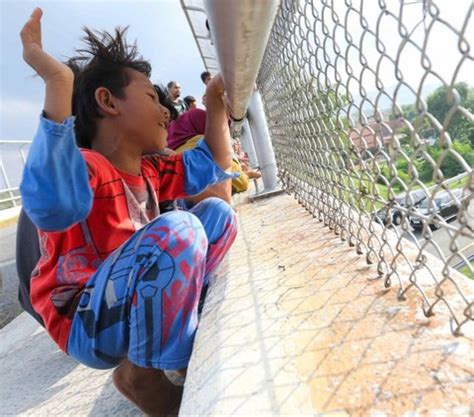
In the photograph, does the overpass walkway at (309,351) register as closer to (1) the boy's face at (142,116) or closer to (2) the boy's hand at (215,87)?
(1) the boy's face at (142,116)

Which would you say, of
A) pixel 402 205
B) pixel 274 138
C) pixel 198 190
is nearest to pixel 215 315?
pixel 402 205

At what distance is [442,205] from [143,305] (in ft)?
2.54

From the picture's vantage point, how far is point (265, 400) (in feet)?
2.28

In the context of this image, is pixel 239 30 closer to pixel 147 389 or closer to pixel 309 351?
pixel 309 351

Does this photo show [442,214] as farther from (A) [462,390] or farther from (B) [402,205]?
(A) [462,390]

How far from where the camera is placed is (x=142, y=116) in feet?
4.32

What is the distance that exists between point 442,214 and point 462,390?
41 centimetres

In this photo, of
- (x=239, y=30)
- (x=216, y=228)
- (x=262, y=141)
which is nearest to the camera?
(x=239, y=30)

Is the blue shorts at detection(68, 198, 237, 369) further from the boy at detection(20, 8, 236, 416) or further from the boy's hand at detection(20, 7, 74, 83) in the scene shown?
the boy's hand at detection(20, 7, 74, 83)

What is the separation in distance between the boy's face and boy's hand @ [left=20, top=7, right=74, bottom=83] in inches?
15.5

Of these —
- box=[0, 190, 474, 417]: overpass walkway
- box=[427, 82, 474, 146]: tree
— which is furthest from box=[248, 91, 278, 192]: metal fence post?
box=[427, 82, 474, 146]: tree

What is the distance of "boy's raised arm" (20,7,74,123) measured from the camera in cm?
89

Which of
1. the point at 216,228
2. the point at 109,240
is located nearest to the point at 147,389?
the point at 109,240

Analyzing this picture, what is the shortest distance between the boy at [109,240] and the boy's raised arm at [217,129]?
1.14 feet
